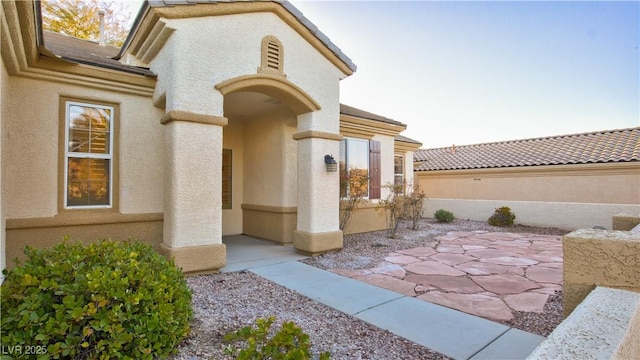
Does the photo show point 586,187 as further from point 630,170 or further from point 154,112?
point 154,112

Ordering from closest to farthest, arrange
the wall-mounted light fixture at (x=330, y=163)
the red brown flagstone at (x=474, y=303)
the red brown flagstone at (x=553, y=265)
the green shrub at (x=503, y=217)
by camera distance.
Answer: the red brown flagstone at (x=474, y=303) → the red brown flagstone at (x=553, y=265) → the wall-mounted light fixture at (x=330, y=163) → the green shrub at (x=503, y=217)

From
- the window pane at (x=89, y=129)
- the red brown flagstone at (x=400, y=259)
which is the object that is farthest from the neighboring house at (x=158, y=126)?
the red brown flagstone at (x=400, y=259)

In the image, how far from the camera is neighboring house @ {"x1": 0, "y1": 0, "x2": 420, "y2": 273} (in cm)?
580

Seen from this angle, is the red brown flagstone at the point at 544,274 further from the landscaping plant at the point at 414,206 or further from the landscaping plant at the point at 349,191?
the landscaping plant at the point at 414,206

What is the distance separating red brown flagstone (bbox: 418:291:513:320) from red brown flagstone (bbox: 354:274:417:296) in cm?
33

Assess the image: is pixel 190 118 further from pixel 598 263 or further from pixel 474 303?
pixel 598 263

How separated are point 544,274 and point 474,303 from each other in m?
2.92

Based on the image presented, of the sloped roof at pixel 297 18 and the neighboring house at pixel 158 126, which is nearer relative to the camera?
the neighboring house at pixel 158 126

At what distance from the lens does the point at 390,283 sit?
6102mm

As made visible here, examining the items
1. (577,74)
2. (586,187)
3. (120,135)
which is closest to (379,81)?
(577,74)

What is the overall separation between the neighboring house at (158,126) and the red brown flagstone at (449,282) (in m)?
2.67

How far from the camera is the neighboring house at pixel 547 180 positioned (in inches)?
516

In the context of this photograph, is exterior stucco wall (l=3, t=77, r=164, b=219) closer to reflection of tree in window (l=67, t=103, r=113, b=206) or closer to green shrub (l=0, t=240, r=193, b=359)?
→ reflection of tree in window (l=67, t=103, r=113, b=206)

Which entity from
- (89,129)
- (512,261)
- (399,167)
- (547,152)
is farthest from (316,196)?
(547,152)
